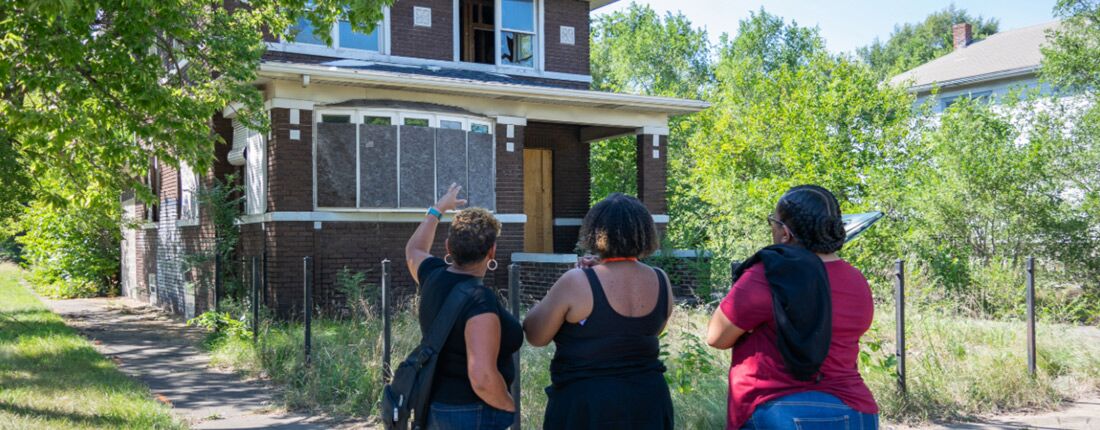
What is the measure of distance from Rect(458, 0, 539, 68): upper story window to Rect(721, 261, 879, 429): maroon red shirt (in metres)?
14.8

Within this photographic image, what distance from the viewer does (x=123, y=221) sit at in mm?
19656

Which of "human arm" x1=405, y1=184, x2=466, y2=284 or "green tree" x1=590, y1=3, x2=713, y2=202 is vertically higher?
"green tree" x1=590, y1=3, x2=713, y2=202

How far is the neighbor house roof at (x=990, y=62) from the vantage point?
31.2m

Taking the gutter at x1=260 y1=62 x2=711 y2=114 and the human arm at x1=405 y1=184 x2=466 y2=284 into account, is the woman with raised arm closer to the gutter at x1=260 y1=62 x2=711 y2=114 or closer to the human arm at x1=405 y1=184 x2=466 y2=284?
the human arm at x1=405 y1=184 x2=466 y2=284

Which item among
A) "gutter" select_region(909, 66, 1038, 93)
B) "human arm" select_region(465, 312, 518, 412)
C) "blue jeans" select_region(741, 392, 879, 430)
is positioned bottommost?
"blue jeans" select_region(741, 392, 879, 430)

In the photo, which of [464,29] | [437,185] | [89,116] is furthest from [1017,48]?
[89,116]

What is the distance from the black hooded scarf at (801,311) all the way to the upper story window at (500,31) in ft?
48.9

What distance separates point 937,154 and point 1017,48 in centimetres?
1963

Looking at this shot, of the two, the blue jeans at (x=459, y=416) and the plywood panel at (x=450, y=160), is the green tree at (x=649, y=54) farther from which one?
the blue jeans at (x=459, y=416)

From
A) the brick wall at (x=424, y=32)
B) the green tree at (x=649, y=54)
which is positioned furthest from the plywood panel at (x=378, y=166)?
the green tree at (x=649, y=54)

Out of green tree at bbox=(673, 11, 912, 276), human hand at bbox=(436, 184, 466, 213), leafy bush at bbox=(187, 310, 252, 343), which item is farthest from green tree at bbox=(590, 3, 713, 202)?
→ human hand at bbox=(436, 184, 466, 213)

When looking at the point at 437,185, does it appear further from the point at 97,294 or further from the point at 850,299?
the point at 97,294

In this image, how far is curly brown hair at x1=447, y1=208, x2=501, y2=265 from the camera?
3.69 m

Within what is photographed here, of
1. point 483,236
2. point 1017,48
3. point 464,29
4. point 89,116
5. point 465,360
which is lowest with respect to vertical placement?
point 465,360
